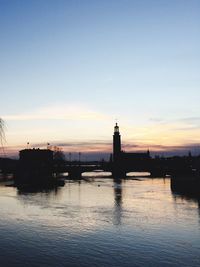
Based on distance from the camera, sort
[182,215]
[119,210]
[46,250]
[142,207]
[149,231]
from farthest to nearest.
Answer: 1. [142,207]
2. [119,210]
3. [182,215]
4. [149,231]
5. [46,250]

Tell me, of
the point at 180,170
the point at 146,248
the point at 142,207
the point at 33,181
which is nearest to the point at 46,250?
the point at 146,248

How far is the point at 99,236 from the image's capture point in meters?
50.8

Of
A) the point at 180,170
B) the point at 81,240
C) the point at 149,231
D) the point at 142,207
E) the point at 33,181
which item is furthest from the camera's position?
the point at 180,170

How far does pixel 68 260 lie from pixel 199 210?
44532 mm

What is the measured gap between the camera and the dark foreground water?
39.8 metres

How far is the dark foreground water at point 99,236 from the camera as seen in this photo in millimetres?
39844

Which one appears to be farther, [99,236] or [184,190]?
[184,190]

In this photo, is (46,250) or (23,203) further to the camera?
(23,203)

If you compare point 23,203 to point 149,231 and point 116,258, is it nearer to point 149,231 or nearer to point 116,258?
point 149,231

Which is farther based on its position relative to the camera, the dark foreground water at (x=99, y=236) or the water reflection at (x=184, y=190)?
the water reflection at (x=184, y=190)

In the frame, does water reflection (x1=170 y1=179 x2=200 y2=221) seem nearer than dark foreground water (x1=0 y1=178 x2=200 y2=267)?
No

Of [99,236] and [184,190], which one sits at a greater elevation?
[99,236]

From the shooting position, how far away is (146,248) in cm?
4403

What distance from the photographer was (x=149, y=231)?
5394cm
